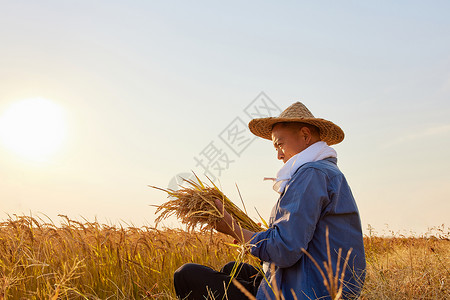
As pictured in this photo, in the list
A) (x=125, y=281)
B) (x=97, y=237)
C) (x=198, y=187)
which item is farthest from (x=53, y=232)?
(x=198, y=187)

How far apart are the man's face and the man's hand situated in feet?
1.78

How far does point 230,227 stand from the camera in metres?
2.68

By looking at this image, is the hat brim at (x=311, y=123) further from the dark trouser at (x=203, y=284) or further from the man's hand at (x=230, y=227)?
the dark trouser at (x=203, y=284)

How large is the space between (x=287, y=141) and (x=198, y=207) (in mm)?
830

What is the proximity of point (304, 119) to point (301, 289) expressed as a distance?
1113 mm

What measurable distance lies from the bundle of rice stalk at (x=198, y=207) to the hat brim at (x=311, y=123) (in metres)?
0.66

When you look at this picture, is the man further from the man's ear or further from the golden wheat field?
the golden wheat field

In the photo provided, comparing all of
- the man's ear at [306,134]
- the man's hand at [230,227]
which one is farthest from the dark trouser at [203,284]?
the man's ear at [306,134]

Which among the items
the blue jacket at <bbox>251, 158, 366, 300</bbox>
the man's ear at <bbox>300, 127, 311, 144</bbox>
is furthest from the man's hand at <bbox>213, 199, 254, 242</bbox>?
the man's ear at <bbox>300, 127, 311, 144</bbox>

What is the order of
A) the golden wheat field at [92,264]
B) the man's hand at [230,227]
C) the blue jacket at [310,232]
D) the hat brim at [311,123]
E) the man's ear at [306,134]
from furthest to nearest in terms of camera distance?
1. the golden wheat field at [92,264]
2. the hat brim at [311,123]
3. the man's ear at [306,134]
4. the man's hand at [230,227]
5. the blue jacket at [310,232]

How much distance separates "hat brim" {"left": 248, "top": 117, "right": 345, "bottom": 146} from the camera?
2896 mm

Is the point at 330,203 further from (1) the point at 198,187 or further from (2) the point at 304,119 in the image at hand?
(1) the point at 198,187

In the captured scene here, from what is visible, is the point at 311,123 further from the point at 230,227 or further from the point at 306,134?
the point at 230,227

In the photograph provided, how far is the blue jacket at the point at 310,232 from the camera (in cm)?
231
